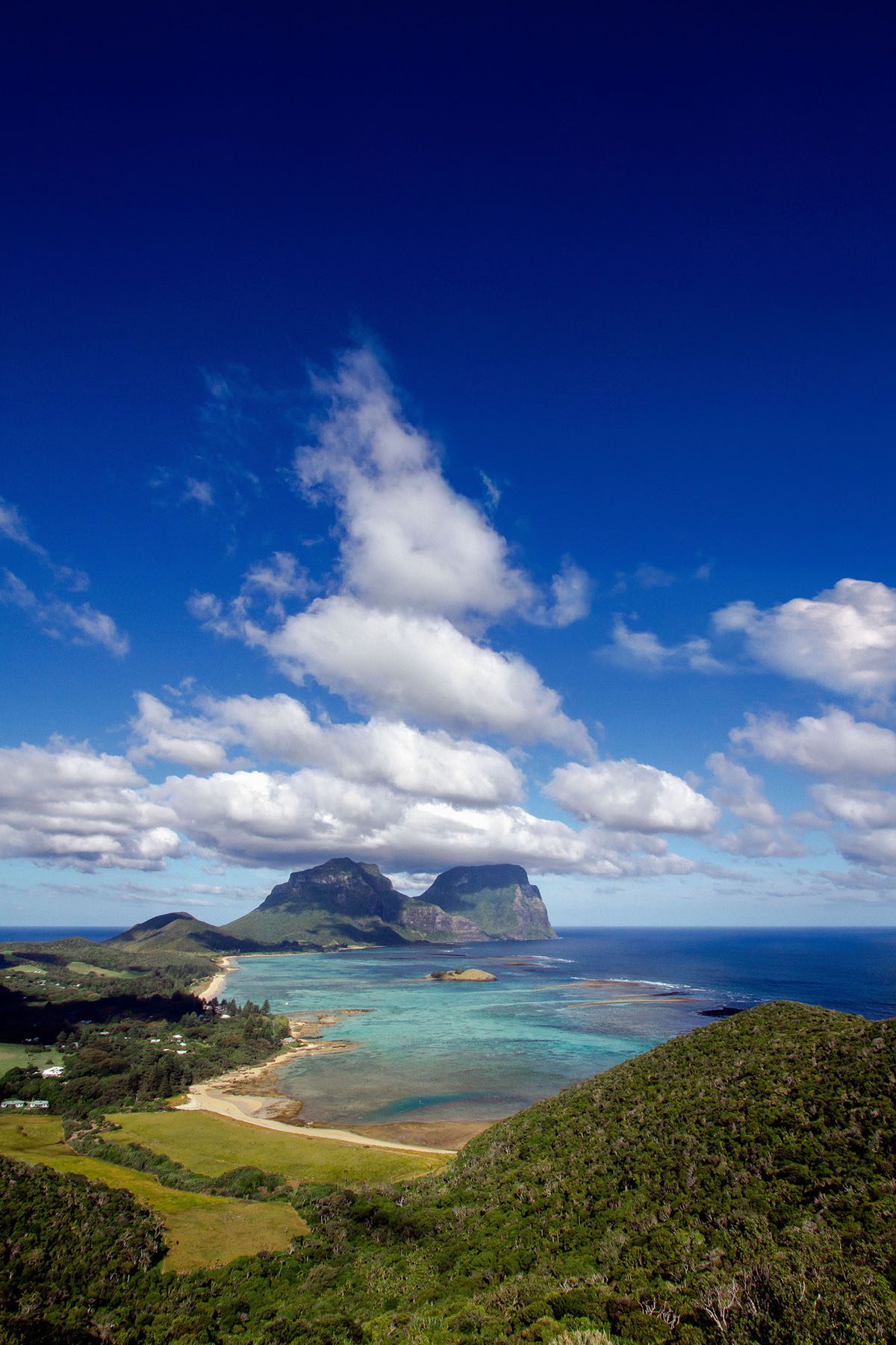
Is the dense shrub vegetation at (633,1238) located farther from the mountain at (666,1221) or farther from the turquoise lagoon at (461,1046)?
the turquoise lagoon at (461,1046)

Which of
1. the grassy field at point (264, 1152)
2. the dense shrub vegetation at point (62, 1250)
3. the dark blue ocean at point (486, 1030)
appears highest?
the dense shrub vegetation at point (62, 1250)

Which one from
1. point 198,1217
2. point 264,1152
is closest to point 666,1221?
point 198,1217

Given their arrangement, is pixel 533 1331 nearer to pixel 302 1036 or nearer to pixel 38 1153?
pixel 38 1153

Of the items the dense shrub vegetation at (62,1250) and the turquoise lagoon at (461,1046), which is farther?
the turquoise lagoon at (461,1046)

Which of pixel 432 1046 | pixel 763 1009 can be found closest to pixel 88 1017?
pixel 432 1046

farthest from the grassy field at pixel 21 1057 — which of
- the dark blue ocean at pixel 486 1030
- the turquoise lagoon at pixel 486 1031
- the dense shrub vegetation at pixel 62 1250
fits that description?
the dense shrub vegetation at pixel 62 1250

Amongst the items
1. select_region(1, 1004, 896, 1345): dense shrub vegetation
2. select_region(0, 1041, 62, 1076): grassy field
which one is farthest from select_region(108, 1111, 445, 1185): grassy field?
select_region(0, 1041, 62, 1076): grassy field

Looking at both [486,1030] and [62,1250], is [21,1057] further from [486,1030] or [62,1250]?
[62,1250]

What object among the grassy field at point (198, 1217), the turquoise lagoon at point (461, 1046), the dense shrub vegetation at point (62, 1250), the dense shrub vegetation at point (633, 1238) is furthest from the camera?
the turquoise lagoon at point (461, 1046)
